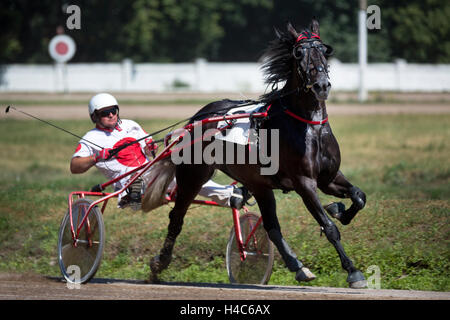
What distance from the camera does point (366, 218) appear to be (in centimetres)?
809

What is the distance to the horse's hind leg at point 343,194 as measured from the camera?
593 cm

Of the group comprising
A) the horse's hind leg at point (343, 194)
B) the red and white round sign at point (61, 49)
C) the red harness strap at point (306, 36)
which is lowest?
the horse's hind leg at point (343, 194)

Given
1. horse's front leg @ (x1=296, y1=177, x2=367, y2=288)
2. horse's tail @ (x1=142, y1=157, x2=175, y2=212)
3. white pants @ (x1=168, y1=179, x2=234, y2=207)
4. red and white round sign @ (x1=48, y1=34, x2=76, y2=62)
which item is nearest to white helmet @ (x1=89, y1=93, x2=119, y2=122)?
horse's tail @ (x1=142, y1=157, x2=175, y2=212)

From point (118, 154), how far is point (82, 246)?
3.14 ft

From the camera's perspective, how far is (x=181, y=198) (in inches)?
288

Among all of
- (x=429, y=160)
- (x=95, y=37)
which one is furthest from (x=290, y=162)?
(x=95, y=37)

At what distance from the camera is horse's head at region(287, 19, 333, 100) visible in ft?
18.2

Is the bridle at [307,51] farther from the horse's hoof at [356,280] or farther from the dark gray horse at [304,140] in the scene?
the horse's hoof at [356,280]

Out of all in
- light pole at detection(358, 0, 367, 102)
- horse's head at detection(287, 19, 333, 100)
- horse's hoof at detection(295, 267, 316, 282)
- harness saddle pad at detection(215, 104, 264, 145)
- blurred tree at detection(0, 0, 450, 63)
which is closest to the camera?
horse's head at detection(287, 19, 333, 100)

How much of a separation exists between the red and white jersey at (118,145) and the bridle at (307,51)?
2225mm

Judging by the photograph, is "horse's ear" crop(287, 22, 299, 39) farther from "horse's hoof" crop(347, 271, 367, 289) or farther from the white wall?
the white wall

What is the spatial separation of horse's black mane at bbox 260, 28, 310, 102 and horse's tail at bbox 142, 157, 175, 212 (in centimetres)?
141

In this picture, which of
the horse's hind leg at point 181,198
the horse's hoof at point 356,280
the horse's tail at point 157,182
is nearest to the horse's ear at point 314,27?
the horse's hind leg at point 181,198

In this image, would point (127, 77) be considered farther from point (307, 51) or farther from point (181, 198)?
point (307, 51)
